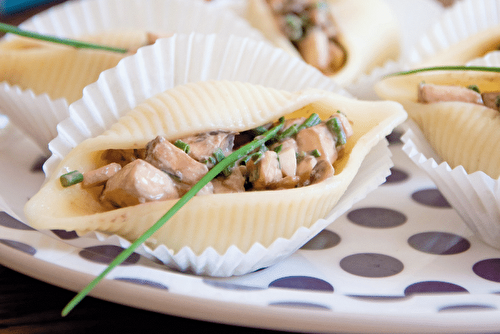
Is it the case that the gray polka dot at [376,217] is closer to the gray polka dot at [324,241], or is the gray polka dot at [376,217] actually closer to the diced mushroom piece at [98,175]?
the gray polka dot at [324,241]

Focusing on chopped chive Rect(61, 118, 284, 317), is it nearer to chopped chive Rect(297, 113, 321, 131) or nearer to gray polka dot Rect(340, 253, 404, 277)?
chopped chive Rect(297, 113, 321, 131)

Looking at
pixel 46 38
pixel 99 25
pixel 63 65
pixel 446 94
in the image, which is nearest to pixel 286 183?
pixel 446 94

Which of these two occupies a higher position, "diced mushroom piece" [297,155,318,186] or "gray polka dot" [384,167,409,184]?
"gray polka dot" [384,167,409,184]

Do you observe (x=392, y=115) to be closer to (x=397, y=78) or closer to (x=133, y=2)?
(x=397, y=78)

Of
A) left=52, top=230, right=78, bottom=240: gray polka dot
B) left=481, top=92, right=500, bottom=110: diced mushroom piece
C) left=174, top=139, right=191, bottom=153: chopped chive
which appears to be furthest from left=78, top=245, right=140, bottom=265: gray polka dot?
left=481, top=92, right=500, bottom=110: diced mushroom piece

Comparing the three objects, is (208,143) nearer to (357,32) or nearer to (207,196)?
(207,196)

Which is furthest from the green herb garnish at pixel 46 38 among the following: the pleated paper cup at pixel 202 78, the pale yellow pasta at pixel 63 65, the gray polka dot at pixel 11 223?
the gray polka dot at pixel 11 223
